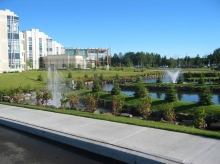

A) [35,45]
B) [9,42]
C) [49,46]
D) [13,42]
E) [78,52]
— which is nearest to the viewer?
[9,42]

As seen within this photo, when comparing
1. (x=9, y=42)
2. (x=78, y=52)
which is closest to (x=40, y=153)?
(x=9, y=42)

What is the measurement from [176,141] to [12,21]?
60.4 metres

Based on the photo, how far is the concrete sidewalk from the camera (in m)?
4.58

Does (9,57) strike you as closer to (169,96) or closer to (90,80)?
(90,80)

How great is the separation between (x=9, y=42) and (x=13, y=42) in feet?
3.12

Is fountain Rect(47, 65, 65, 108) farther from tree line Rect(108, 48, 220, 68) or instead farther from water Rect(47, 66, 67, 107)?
tree line Rect(108, 48, 220, 68)

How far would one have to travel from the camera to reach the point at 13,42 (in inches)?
2276

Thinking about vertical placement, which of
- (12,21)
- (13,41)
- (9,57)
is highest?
(12,21)

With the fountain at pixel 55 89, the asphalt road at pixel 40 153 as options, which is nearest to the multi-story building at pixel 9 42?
the fountain at pixel 55 89

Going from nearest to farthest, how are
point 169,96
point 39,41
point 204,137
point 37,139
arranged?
point 204,137
point 37,139
point 169,96
point 39,41

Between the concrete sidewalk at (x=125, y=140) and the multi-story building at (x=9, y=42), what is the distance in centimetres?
5293

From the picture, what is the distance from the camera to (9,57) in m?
57.4

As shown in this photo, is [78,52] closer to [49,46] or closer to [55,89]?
[49,46]

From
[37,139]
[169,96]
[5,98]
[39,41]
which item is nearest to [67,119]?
[37,139]
